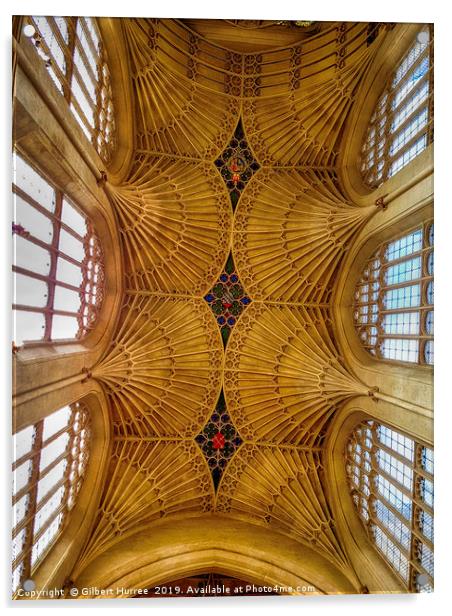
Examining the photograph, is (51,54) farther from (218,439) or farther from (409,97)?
(218,439)

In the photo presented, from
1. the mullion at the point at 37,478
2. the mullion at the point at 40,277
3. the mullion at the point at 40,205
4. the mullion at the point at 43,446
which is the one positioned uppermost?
the mullion at the point at 40,205

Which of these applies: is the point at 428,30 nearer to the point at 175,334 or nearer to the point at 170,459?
the point at 175,334

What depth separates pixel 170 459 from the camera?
11156 millimetres

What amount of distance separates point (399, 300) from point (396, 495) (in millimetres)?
3761

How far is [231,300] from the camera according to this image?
10.8m

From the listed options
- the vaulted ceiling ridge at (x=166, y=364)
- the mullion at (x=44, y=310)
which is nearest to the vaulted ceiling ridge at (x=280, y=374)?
the vaulted ceiling ridge at (x=166, y=364)

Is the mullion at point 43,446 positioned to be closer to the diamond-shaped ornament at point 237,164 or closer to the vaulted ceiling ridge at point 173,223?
the vaulted ceiling ridge at point 173,223

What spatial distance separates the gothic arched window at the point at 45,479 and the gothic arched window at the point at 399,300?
635cm

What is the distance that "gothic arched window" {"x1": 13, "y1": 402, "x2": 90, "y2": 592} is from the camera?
6.00 metres

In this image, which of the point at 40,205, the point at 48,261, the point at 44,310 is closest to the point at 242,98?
the point at 40,205

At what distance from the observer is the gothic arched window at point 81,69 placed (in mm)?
5426

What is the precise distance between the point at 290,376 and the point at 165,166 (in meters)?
5.68

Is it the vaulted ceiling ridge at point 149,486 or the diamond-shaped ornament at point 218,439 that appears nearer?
the vaulted ceiling ridge at point 149,486
